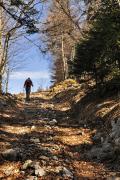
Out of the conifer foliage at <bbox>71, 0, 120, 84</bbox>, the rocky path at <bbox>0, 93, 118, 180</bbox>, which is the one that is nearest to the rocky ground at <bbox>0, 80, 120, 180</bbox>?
the rocky path at <bbox>0, 93, 118, 180</bbox>

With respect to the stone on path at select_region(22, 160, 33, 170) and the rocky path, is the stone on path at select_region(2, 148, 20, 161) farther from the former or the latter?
the stone on path at select_region(22, 160, 33, 170)

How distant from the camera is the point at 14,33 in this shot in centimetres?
2952

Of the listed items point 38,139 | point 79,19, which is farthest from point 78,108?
point 79,19

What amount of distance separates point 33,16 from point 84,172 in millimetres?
7306

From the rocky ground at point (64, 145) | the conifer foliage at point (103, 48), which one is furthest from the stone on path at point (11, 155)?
the conifer foliage at point (103, 48)

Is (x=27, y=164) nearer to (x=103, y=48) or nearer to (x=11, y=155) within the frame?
(x=11, y=155)

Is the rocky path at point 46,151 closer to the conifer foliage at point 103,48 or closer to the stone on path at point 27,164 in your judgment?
the stone on path at point 27,164

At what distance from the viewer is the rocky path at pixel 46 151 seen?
9109 millimetres

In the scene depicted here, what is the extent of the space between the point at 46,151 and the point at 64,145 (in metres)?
1.28

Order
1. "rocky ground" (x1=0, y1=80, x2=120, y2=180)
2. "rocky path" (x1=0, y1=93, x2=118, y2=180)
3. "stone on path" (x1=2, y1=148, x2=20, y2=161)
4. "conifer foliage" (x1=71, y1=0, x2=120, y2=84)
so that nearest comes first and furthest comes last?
"rocky path" (x1=0, y1=93, x2=118, y2=180)
"rocky ground" (x1=0, y1=80, x2=120, y2=180)
"stone on path" (x1=2, y1=148, x2=20, y2=161)
"conifer foliage" (x1=71, y1=0, x2=120, y2=84)

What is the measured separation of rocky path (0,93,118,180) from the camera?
9109 millimetres

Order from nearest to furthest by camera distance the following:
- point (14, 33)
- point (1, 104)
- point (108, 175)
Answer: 1. point (108, 175)
2. point (1, 104)
3. point (14, 33)

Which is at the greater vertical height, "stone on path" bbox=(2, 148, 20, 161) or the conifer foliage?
the conifer foliage

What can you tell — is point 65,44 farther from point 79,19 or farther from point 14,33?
point 14,33
